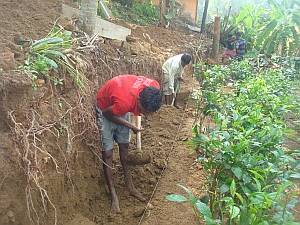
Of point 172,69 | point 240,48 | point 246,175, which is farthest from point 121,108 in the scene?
point 240,48

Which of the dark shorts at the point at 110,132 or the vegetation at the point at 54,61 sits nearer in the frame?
the vegetation at the point at 54,61

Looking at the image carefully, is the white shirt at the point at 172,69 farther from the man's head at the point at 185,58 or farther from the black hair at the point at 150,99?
the black hair at the point at 150,99

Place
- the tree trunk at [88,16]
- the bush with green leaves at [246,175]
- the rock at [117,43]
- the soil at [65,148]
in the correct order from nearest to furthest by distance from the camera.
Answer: the bush with green leaves at [246,175] < the soil at [65,148] < the tree trunk at [88,16] < the rock at [117,43]

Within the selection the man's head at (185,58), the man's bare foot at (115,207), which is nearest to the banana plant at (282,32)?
the man's head at (185,58)

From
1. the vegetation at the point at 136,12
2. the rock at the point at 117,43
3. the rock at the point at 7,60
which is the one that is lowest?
the rock at the point at 117,43

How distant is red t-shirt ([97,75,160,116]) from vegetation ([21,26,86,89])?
346 mm

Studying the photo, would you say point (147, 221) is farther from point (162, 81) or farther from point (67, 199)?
point (162, 81)

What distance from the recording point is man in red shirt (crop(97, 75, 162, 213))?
166 inches

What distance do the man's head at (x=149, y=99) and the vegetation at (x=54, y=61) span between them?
2.67 ft

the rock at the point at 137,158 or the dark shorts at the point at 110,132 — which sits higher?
the dark shorts at the point at 110,132

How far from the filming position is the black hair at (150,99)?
4148mm

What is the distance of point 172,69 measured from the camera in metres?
8.20

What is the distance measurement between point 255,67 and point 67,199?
9360 mm

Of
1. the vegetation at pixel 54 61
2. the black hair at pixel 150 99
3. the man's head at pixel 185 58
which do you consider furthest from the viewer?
the man's head at pixel 185 58
